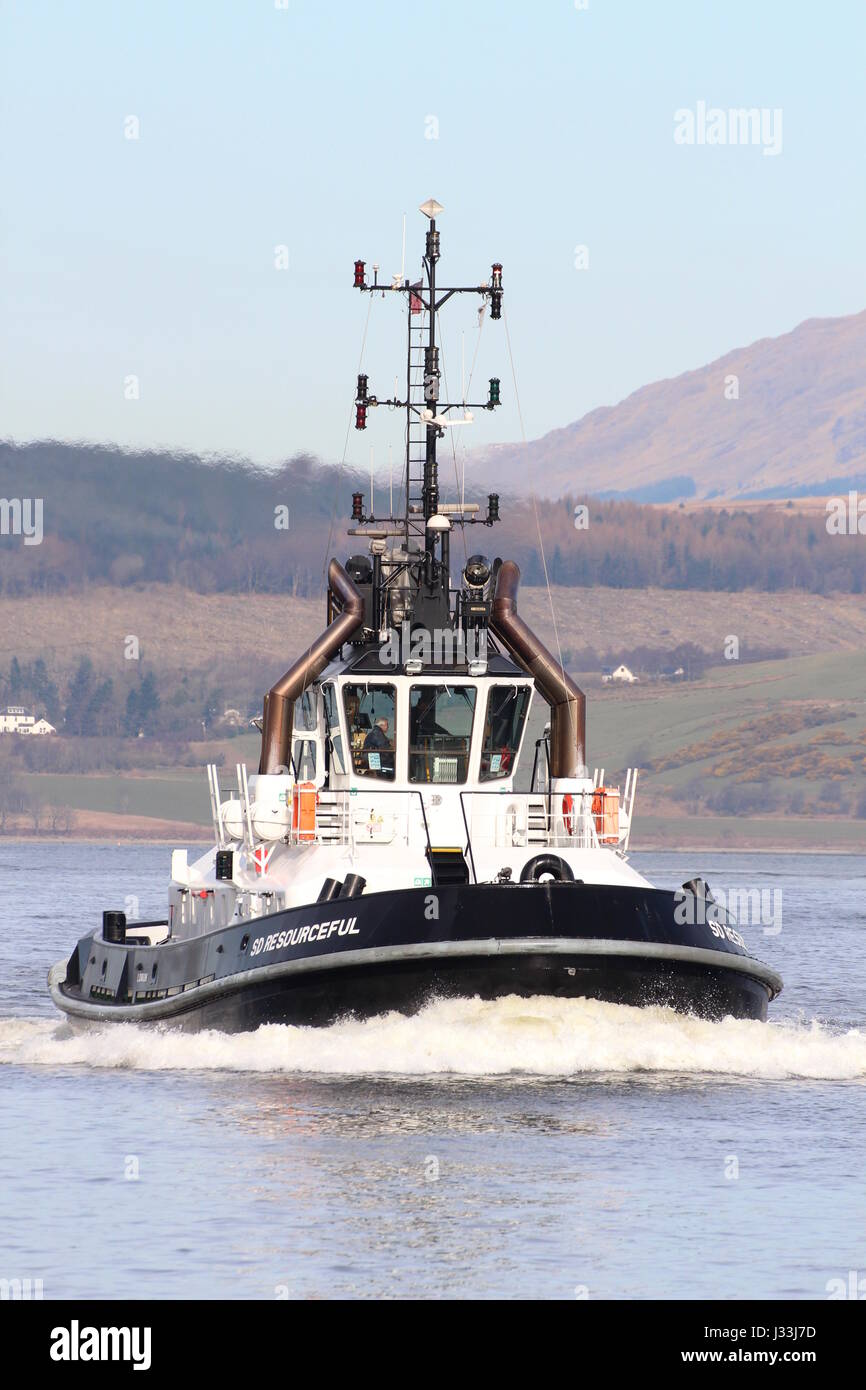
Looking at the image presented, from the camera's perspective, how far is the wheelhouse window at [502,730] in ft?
95.5

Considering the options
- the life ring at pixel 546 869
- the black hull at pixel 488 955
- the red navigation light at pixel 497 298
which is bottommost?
the black hull at pixel 488 955

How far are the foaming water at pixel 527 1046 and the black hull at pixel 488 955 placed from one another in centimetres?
20

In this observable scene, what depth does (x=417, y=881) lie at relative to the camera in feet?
88.4

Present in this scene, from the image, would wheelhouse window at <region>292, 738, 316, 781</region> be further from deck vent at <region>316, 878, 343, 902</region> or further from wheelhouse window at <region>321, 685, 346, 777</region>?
deck vent at <region>316, 878, 343, 902</region>

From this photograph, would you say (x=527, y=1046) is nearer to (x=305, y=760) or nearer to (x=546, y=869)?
(x=546, y=869)

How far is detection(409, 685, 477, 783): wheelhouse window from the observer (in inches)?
1136

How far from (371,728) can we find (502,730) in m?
1.82

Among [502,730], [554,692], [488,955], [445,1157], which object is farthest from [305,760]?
[445,1157]

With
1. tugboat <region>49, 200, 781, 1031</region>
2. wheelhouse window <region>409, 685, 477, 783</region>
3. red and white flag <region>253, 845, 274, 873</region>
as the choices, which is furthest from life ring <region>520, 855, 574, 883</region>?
red and white flag <region>253, 845, 274, 873</region>

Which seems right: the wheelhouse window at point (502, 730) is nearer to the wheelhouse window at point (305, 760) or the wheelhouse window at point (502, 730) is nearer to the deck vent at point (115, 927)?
the wheelhouse window at point (305, 760)

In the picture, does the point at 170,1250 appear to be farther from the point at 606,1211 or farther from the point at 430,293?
the point at 430,293

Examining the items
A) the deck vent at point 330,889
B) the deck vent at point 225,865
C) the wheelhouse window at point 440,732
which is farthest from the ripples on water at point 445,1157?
the wheelhouse window at point 440,732

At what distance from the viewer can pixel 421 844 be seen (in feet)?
92.8
